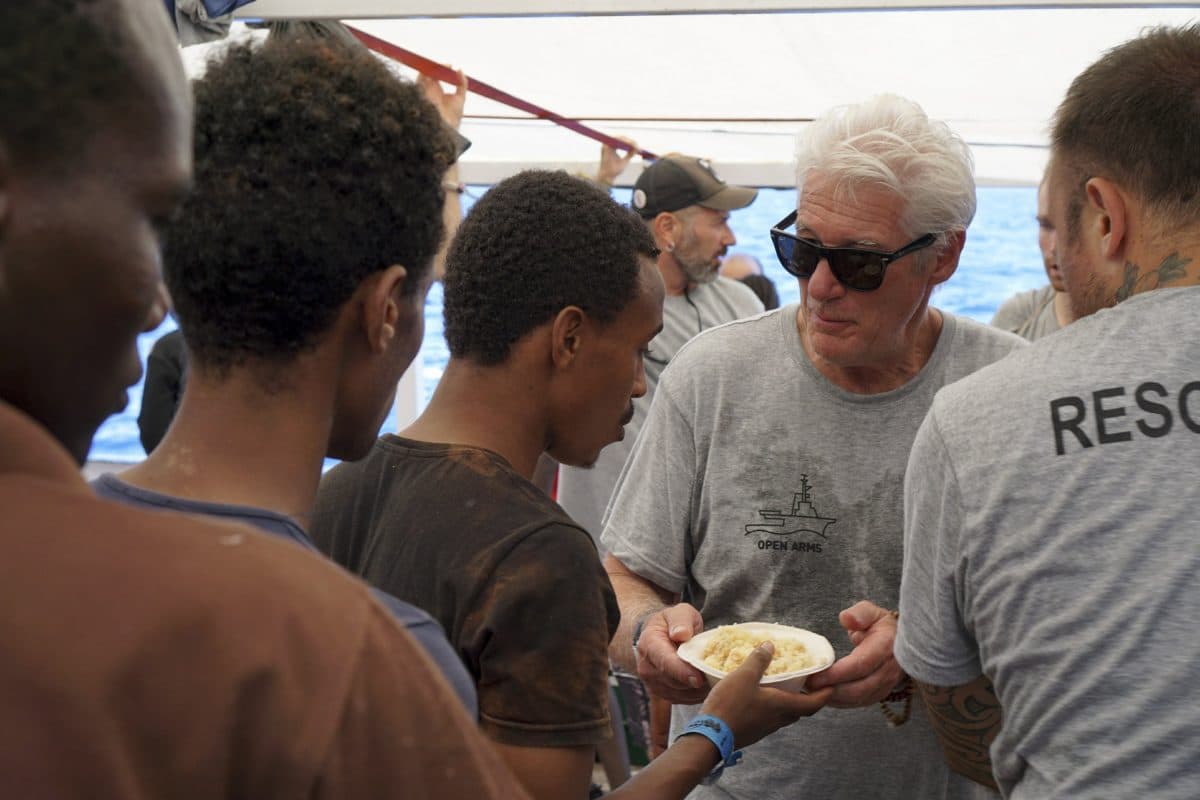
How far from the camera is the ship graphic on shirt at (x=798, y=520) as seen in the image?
2344 millimetres

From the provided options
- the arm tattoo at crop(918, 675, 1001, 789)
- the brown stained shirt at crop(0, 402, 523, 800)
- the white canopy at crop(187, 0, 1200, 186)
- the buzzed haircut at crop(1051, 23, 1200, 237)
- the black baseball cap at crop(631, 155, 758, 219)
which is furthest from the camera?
the black baseball cap at crop(631, 155, 758, 219)

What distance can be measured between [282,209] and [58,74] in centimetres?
53

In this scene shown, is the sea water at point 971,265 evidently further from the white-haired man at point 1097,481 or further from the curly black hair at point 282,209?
the curly black hair at point 282,209

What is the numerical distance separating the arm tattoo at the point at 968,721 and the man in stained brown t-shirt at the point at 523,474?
0.22 meters

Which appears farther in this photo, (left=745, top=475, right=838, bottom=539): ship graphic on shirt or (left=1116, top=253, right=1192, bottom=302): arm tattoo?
(left=745, top=475, right=838, bottom=539): ship graphic on shirt

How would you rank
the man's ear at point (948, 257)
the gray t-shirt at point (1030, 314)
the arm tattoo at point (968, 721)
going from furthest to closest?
the gray t-shirt at point (1030, 314) < the man's ear at point (948, 257) < the arm tattoo at point (968, 721)

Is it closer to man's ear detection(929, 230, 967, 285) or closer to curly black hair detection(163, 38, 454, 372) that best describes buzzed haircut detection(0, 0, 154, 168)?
curly black hair detection(163, 38, 454, 372)

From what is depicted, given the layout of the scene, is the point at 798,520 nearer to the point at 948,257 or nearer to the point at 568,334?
the point at 948,257

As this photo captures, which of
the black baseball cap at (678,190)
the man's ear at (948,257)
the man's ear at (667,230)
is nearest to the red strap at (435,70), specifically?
the black baseball cap at (678,190)

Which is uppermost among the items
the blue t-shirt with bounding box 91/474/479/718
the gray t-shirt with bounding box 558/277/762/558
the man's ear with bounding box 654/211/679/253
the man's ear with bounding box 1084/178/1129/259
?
the man's ear with bounding box 1084/178/1129/259

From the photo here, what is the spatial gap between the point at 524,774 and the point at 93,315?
88 cm

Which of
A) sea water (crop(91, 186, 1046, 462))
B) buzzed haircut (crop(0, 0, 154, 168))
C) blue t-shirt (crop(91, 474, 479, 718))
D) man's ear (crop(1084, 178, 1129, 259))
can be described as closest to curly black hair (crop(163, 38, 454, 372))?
blue t-shirt (crop(91, 474, 479, 718))

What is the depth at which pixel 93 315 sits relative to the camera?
725mm

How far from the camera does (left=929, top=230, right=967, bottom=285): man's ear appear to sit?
248cm
